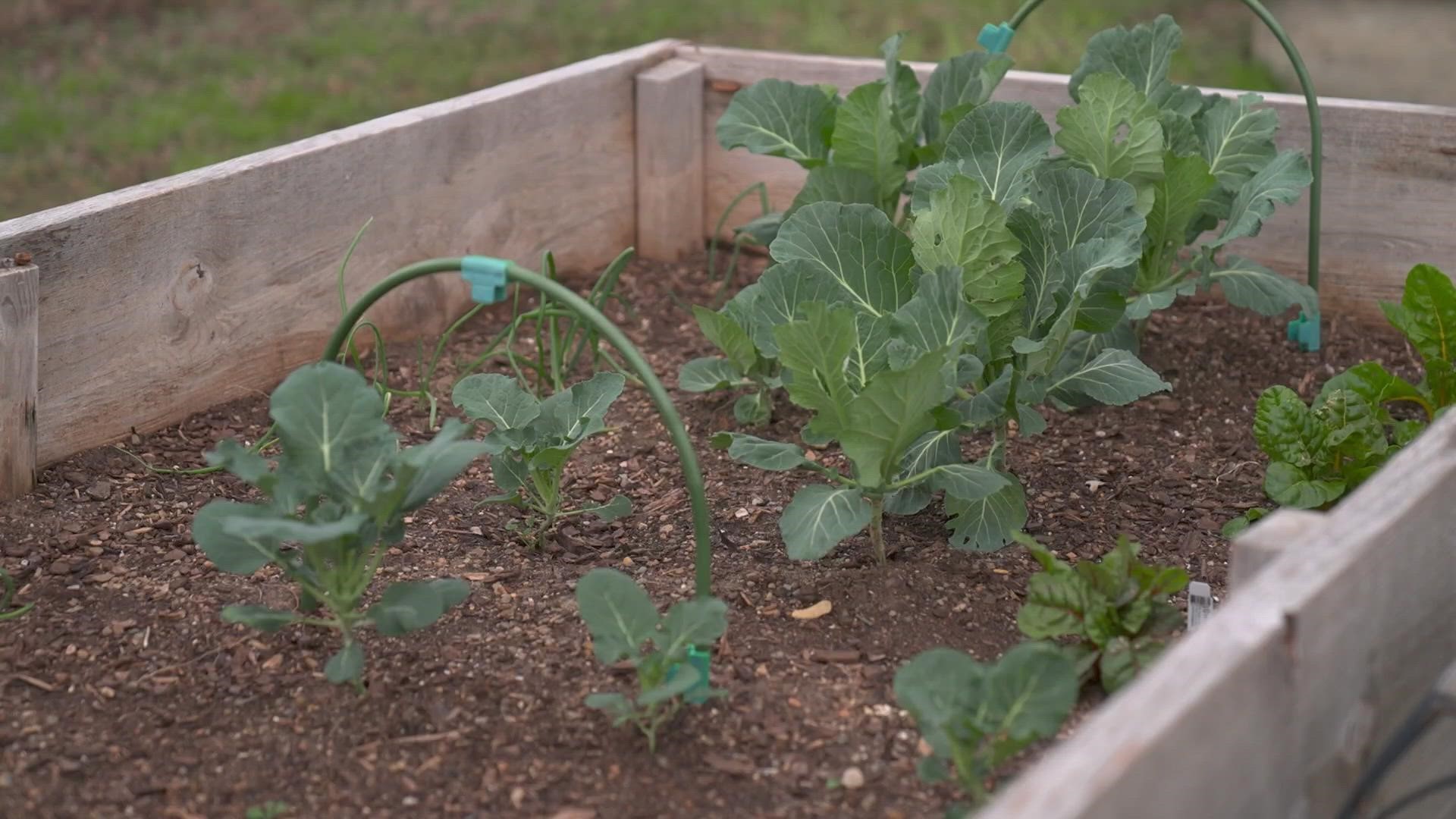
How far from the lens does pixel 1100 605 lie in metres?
2.05

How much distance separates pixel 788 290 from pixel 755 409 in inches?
23.4

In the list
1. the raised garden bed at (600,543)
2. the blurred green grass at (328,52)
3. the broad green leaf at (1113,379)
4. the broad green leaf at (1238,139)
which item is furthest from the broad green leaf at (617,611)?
the blurred green grass at (328,52)

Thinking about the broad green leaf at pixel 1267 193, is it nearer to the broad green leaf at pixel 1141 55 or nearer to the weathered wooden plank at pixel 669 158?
the broad green leaf at pixel 1141 55

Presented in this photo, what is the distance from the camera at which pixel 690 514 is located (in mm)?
2582

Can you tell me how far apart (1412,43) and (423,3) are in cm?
399

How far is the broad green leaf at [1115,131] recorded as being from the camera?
8.71ft

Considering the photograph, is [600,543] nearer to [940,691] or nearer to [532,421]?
[532,421]

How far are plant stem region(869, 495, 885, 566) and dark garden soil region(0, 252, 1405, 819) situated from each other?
0.12 feet

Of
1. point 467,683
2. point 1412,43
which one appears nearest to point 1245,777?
point 467,683

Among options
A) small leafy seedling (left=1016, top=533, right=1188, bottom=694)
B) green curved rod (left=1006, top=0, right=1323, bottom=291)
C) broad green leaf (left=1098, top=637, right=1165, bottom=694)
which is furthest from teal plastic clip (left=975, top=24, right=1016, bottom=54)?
broad green leaf (left=1098, top=637, right=1165, bottom=694)

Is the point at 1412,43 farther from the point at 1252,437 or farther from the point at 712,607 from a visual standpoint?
the point at 712,607

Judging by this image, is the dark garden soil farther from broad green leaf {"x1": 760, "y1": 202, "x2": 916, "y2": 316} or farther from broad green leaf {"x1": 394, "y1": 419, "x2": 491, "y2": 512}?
broad green leaf {"x1": 760, "y1": 202, "x2": 916, "y2": 316}

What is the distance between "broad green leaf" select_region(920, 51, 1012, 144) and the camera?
2.87 m

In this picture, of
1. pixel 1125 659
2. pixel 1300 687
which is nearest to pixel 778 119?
pixel 1125 659
